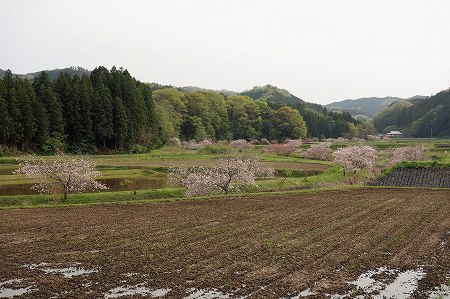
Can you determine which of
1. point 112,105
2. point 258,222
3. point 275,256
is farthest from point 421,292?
point 112,105

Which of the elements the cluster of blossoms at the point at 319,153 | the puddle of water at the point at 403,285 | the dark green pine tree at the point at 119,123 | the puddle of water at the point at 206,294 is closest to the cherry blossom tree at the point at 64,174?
the puddle of water at the point at 206,294

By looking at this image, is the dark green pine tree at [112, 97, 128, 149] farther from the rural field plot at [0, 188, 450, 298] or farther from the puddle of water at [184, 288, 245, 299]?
the puddle of water at [184, 288, 245, 299]

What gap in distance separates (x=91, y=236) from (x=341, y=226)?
10.0 m

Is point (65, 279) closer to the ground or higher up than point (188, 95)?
closer to the ground

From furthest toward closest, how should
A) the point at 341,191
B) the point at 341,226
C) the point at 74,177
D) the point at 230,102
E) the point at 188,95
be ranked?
the point at 230,102 < the point at 188,95 < the point at 341,191 < the point at 74,177 < the point at 341,226

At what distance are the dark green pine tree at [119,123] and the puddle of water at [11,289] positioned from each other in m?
53.9

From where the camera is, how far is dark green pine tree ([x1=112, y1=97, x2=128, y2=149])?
64069 millimetres

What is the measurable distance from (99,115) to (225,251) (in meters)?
53.2

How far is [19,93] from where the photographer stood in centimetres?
5588

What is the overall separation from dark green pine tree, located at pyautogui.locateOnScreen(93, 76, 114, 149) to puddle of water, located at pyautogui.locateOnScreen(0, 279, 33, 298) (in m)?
53.1

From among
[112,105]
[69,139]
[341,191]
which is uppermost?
[112,105]

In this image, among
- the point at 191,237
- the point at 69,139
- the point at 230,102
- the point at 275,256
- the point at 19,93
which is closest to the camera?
the point at 275,256

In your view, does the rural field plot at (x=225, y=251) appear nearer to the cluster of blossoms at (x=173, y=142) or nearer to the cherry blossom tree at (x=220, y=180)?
the cherry blossom tree at (x=220, y=180)

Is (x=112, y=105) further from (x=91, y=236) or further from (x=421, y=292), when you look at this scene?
(x=421, y=292)
